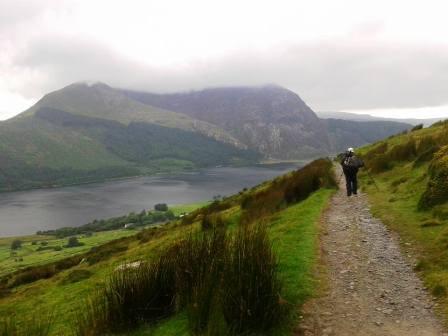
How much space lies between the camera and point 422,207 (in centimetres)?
1461

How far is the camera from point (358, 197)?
20.0 m

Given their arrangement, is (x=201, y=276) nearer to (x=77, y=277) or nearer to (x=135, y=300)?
(x=135, y=300)

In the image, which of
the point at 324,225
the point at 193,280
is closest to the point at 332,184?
the point at 324,225

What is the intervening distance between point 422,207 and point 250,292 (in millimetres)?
9752

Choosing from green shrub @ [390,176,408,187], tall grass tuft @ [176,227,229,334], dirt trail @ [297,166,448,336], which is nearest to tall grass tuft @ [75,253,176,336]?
tall grass tuft @ [176,227,229,334]

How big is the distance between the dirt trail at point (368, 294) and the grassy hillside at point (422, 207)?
0.39 meters

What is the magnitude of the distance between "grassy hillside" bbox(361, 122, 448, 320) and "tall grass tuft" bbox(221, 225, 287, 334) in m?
3.26

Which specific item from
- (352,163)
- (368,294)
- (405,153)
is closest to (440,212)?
(368,294)

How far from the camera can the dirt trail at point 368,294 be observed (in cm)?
745

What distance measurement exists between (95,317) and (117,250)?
21233mm

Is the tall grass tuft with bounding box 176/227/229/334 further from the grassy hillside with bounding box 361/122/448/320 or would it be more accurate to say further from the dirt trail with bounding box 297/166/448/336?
the grassy hillside with bounding box 361/122/448/320

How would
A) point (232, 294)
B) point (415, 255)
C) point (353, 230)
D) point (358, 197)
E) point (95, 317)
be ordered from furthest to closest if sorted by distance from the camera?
point (358, 197) < point (353, 230) < point (415, 255) < point (95, 317) < point (232, 294)

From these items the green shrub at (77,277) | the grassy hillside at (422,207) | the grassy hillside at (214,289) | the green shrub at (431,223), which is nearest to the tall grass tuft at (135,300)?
the grassy hillside at (214,289)

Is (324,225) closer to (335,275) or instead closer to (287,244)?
(287,244)
